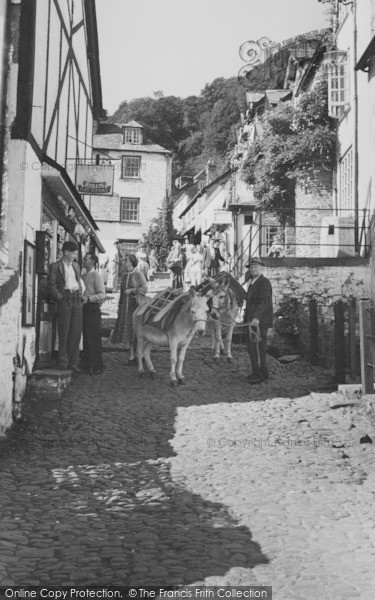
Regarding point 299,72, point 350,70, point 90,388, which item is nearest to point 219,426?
point 90,388

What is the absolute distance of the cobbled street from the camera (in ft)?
15.0

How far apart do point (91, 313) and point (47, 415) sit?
3.14 metres

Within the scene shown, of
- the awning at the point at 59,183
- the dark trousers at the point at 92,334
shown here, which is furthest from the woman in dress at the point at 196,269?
the dark trousers at the point at 92,334

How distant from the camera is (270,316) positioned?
473 inches

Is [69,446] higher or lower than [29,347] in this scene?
lower

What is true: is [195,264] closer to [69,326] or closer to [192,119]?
[69,326]

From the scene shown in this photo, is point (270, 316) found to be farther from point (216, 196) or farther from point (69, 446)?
point (216, 196)

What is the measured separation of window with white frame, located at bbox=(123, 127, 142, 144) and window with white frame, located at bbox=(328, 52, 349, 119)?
29894 mm

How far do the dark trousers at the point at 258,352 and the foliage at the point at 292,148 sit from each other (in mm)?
9923

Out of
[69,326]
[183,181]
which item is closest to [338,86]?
[69,326]

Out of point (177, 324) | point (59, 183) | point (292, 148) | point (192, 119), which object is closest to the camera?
point (59, 183)

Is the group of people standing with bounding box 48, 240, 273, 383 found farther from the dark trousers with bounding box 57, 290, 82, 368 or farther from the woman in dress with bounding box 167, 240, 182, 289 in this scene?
the woman in dress with bounding box 167, 240, 182, 289

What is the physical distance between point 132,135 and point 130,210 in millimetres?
5356

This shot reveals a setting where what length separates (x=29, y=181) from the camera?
32.7 ft
